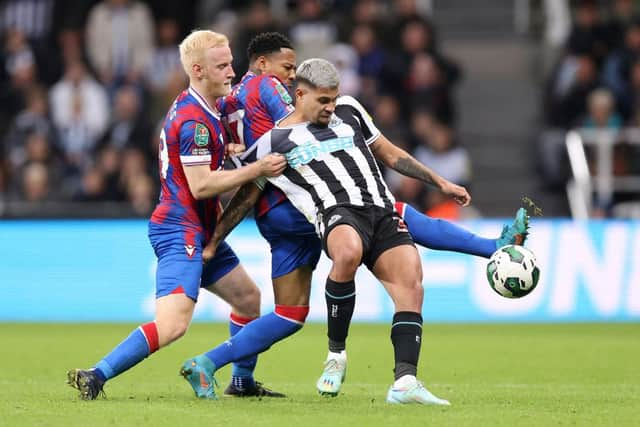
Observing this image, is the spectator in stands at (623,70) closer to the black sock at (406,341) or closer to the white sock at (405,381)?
the black sock at (406,341)

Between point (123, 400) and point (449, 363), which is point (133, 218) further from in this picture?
point (123, 400)

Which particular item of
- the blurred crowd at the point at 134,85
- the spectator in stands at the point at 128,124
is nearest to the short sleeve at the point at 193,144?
the blurred crowd at the point at 134,85

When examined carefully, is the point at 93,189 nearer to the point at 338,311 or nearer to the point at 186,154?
the point at 186,154

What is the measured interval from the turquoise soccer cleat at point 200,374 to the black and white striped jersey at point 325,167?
1084 mm

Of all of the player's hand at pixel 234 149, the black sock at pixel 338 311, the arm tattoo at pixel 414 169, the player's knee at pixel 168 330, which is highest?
the arm tattoo at pixel 414 169

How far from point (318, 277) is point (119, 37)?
5666mm

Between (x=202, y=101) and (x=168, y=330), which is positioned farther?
(x=202, y=101)

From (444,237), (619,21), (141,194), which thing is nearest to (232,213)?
(444,237)

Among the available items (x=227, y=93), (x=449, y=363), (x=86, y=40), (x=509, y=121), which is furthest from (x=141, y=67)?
(x=227, y=93)

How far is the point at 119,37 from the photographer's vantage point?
18.9 metres

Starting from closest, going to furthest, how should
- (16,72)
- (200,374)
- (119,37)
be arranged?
(200,374) → (16,72) → (119,37)

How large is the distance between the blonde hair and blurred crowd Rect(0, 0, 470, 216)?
315 inches

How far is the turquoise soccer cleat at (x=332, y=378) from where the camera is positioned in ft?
26.0

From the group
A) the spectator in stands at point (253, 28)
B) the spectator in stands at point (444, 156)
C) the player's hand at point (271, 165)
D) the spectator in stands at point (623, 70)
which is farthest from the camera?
the spectator in stands at point (253, 28)
